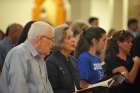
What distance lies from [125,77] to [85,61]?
0.47 m

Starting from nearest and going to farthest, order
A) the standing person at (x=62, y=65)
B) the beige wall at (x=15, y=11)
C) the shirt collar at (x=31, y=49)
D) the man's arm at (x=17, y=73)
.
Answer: the man's arm at (x=17, y=73) < the shirt collar at (x=31, y=49) < the standing person at (x=62, y=65) < the beige wall at (x=15, y=11)

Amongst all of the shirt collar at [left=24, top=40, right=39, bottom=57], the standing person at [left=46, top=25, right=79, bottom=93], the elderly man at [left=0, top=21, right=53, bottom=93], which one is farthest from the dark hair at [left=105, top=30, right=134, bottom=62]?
the shirt collar at [left=24, top=40, right=39, bottom=57]

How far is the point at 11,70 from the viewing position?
471cm

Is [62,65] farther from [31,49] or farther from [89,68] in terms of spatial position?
[31,49]

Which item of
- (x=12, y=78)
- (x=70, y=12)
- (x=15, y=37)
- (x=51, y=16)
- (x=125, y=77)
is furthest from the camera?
(x=70, y=12)

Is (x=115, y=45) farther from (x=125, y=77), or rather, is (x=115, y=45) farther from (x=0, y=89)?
(x=0, y=89)

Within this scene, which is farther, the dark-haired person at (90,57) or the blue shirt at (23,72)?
the dark-haired person at (90,57)

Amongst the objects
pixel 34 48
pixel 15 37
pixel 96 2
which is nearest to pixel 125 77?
pixel 34 48

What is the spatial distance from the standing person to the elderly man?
54 cm

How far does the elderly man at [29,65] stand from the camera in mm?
4691

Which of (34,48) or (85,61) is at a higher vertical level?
(34,48)

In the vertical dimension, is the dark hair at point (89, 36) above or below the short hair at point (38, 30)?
below

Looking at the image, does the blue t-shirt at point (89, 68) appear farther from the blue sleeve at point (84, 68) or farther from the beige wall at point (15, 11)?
the beige wall at point (15, 11)

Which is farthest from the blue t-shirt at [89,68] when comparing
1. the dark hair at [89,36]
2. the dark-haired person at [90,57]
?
the dark hair at [89,36]
